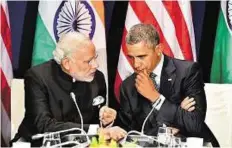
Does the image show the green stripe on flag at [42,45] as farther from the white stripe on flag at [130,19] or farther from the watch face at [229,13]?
the watch face at [229,13]

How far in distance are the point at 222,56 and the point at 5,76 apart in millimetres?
1290

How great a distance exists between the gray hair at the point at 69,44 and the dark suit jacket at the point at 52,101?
0.08 meters

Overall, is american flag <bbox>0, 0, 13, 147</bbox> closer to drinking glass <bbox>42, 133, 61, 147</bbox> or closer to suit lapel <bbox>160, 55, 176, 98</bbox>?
drinking glass <bbox>42, 133, 61, 147</bbox>

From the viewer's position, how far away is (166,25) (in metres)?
2.70

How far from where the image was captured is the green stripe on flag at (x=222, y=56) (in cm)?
269

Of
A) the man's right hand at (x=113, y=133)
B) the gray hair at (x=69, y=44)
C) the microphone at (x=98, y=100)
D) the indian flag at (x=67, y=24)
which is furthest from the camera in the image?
the indian flag at (x=67, y=24)

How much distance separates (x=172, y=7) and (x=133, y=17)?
0.24 meters

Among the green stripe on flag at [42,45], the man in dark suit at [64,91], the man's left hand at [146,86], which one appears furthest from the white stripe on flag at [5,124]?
the man's left hand at [146,86]

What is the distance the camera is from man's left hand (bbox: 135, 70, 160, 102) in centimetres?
253

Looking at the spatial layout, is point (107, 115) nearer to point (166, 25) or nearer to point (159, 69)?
point (159, 69)

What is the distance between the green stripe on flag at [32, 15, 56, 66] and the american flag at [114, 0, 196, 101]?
426mm

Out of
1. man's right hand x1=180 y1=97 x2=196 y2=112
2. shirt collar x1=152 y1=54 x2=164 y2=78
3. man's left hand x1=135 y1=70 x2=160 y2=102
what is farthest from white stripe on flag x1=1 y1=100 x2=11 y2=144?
man's right hand x1=180 y1=97 x2=196 y2=112

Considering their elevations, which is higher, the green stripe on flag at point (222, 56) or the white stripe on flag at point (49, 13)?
the white stripe on flag at point (49, 13)

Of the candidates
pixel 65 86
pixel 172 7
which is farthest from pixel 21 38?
pixel 172 7
